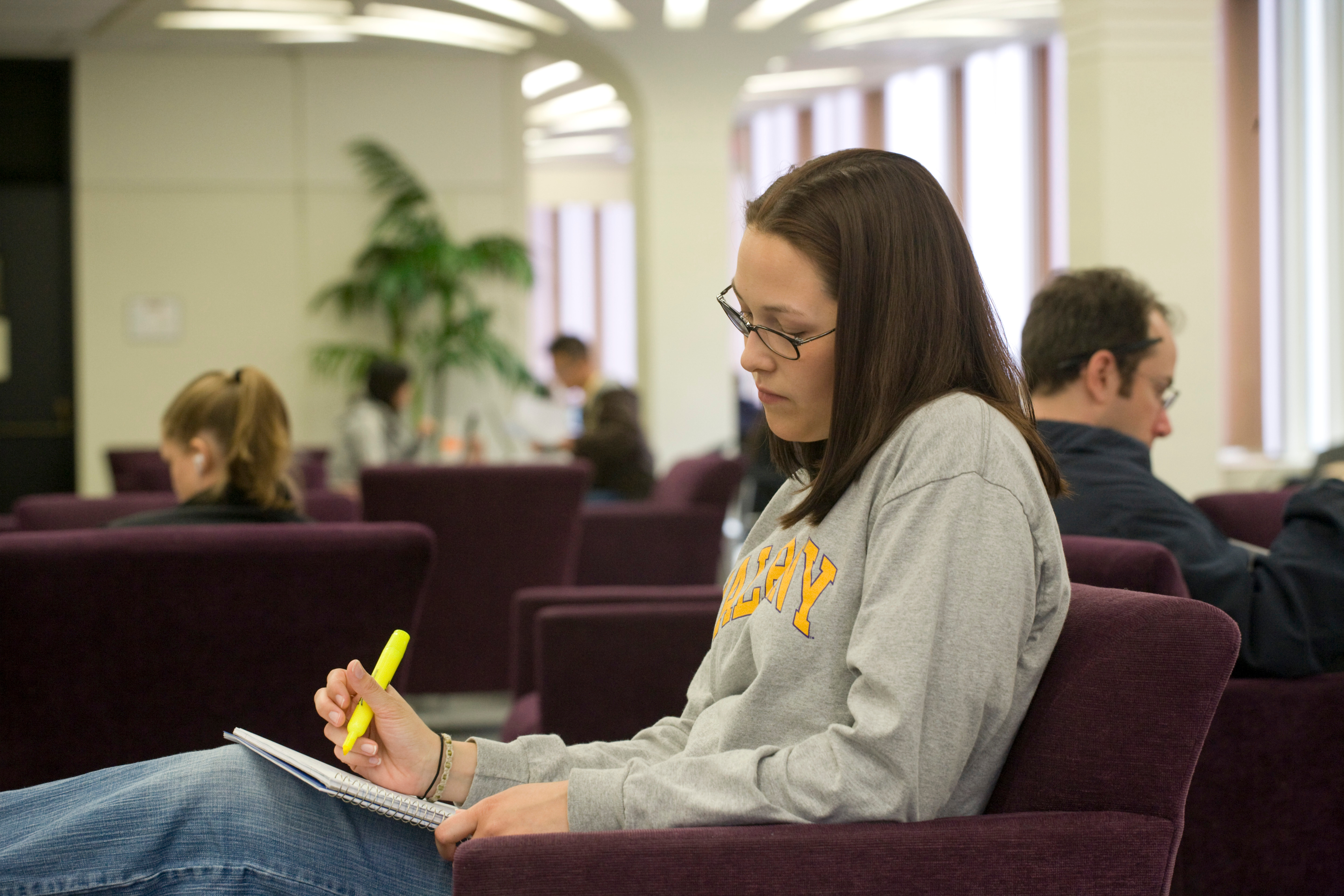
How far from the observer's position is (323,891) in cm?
127

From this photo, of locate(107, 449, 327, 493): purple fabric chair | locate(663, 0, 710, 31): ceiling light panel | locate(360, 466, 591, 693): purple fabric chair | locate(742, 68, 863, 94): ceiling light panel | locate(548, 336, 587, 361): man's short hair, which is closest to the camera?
locate(360, 466, 591, 693): purple fabric chair


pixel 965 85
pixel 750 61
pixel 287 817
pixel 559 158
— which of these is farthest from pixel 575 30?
pixel 287 817

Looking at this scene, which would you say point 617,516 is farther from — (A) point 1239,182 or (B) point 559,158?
(B) point 559,158

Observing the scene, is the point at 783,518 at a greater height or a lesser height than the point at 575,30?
lesser

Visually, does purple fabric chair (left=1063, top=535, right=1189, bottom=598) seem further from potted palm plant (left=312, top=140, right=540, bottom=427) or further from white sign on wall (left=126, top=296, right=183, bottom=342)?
white sign on wall (left=126, top=296, right=183, bottom=342)

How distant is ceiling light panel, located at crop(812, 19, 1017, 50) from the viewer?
7742 millimetres

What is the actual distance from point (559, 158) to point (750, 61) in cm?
572

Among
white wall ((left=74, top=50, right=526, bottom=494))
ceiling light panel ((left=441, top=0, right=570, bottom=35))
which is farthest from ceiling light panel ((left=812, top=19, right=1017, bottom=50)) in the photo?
white wall ((left=74, top=50, right=526, bottom=494))

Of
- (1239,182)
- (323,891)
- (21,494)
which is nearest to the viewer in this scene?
(323,891)

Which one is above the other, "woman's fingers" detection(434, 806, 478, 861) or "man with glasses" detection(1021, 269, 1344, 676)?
"man with glasses" detection(1021, 269, 1344, 676)

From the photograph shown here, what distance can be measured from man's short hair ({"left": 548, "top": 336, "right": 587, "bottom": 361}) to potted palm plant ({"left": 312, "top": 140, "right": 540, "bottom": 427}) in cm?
193

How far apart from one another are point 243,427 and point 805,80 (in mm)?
7698

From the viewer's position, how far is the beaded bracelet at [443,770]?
135 centimetres

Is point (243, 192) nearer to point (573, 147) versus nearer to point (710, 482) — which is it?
point (573, 147)
